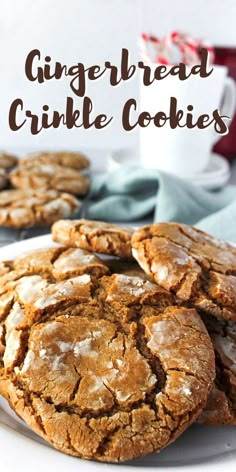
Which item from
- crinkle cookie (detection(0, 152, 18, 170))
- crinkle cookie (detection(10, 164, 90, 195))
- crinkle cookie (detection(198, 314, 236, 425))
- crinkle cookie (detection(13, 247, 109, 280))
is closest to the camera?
crinkle cookie (detection(198, 314, 236, 425))

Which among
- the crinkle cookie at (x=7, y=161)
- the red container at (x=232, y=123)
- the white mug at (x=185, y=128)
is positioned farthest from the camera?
the red container at (x=232, y=123)

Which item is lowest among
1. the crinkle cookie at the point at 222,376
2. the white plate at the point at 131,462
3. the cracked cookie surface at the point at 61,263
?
the white plate at the point at 131,462

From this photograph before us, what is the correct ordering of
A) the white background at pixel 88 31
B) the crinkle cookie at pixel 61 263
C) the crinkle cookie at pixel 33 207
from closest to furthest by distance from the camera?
the crinkle cookie at pixel 61 263 < the crinkle cookie at pixel 33 207 < the white background at pixel 88 31

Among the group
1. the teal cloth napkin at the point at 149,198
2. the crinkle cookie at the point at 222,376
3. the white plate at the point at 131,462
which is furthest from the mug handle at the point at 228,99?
the white plate at the point at 131,462

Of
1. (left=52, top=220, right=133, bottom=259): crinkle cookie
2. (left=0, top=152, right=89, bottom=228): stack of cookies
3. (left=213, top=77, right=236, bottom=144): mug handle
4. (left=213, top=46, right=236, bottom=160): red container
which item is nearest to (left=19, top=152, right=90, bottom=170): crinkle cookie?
(left=0, top=152, right=89, bottom=228): stack of cookies

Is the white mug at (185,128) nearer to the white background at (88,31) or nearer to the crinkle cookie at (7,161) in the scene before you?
the crinkle cookie at (7,161)

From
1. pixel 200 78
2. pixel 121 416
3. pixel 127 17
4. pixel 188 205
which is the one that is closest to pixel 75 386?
pixel 121 416

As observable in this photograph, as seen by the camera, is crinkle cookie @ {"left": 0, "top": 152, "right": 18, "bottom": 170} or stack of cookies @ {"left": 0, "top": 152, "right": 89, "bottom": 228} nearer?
stack of cookies @ {"left": 0, "top": 152, "right": 89, "bottom": 228}

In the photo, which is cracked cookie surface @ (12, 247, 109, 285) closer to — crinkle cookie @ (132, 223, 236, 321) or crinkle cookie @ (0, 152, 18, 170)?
crinkle cookie @ (132, 223, 236, 321)
